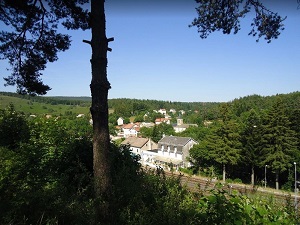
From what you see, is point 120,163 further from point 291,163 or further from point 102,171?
point 291,163

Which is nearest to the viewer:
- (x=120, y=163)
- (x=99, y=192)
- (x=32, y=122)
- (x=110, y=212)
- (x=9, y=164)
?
(x=110, y=212)

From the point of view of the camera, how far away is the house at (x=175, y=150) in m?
43.6

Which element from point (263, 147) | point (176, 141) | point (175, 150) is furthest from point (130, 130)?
point (263, 147)

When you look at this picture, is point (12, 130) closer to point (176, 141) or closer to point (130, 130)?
point (176, 141)

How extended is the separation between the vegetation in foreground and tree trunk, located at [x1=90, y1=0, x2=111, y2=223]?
23cm

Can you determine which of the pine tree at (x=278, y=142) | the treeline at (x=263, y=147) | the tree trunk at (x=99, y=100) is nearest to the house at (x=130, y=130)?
the treeline at (x=263, y=147)

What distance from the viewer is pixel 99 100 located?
4531mm

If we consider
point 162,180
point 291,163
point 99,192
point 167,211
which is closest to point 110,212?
point 99,192

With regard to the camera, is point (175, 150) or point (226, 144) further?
point (175, 150)

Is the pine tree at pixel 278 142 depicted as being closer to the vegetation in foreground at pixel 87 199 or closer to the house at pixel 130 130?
the vegetation in foreground at pixel 87 199

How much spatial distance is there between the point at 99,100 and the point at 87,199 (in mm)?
1919

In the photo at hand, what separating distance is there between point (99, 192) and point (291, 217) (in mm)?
2971

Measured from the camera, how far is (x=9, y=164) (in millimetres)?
5023

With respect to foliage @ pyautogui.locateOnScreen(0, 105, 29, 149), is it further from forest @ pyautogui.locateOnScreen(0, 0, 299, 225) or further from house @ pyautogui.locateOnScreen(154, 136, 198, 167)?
house @ pyautogui.locateOnScreen(154, 136, 198, 167)
